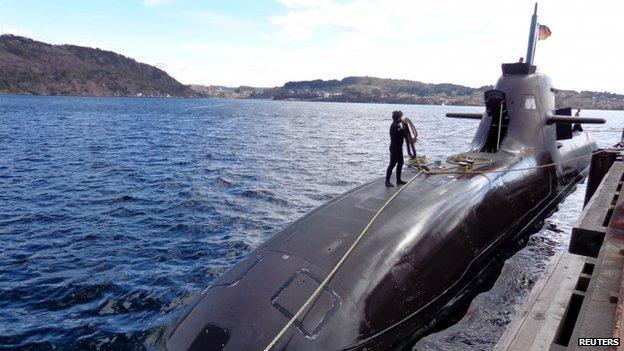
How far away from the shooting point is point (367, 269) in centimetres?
812

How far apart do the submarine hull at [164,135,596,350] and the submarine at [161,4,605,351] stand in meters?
0.02

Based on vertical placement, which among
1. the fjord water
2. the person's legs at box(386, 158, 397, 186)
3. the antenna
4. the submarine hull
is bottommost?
the fjord water

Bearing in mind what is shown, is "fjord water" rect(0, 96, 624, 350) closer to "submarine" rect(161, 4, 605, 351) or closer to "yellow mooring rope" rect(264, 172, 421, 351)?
"submarine" rect(161, 4, 605, 351)

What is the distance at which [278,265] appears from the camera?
805cm

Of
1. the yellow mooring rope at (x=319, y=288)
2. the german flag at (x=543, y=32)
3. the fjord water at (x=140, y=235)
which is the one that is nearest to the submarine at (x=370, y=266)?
the yellow mooring rope at (x=319, y=288)

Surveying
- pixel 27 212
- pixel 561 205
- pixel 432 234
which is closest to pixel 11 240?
pixel 27 212

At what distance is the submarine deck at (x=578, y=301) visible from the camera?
5.51 meters

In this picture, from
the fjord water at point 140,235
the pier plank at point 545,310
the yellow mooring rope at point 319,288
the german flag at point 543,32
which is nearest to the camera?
the pier plank at point 545,310

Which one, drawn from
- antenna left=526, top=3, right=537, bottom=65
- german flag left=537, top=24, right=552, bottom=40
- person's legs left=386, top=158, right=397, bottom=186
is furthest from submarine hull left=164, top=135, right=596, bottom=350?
german flag left=537, top=24, right=552, bottom=40

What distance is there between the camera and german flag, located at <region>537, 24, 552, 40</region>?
853 inches

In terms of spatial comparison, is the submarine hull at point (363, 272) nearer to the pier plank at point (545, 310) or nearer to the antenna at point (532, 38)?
the pier plank at point (545, 310)

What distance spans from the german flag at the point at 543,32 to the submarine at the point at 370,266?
10.4 m

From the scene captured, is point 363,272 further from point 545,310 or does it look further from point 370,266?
point 545,310

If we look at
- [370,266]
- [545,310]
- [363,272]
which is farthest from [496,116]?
[545,310]
